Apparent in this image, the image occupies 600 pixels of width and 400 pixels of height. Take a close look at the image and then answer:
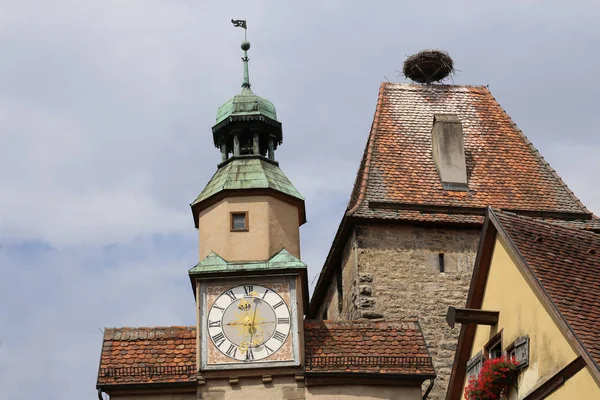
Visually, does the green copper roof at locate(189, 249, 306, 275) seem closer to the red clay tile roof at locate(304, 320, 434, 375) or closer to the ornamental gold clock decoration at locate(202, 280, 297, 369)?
the ornamental gold clock decoration at locate(202, 280, 297, 369)

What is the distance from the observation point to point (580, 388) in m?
13.1

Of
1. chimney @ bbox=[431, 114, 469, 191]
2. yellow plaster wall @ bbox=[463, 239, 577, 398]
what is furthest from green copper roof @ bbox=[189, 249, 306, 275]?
chimney @ bbox=[431, 114, 469, 191]

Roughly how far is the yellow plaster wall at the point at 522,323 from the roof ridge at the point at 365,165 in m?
7.97

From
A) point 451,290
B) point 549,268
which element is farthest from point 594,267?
point 451,290

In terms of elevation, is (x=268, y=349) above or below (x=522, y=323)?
above

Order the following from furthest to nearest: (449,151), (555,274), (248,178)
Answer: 1. (449,151)
2. (248,178)
3. (555,274)

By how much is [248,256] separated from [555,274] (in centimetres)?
627

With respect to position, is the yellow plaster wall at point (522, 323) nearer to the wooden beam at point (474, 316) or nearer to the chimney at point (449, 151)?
the wooden beam at point (474, 316)

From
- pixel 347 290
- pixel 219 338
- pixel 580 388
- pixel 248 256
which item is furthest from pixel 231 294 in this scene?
pixel 580 388

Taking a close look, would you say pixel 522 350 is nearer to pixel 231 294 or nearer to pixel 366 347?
pixel 366 347

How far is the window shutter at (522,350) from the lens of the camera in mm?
14727

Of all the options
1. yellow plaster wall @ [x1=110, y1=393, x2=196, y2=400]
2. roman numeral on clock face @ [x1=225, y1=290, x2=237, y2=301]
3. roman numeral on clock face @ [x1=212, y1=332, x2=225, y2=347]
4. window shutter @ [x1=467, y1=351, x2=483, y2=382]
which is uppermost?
roman numeral on clock face @ [x1=225, y1=290, x2=237, y2=301]

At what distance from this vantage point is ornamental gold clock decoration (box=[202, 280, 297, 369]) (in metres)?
18.7

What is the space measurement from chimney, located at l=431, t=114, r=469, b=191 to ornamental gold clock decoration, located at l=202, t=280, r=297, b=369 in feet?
24.0
